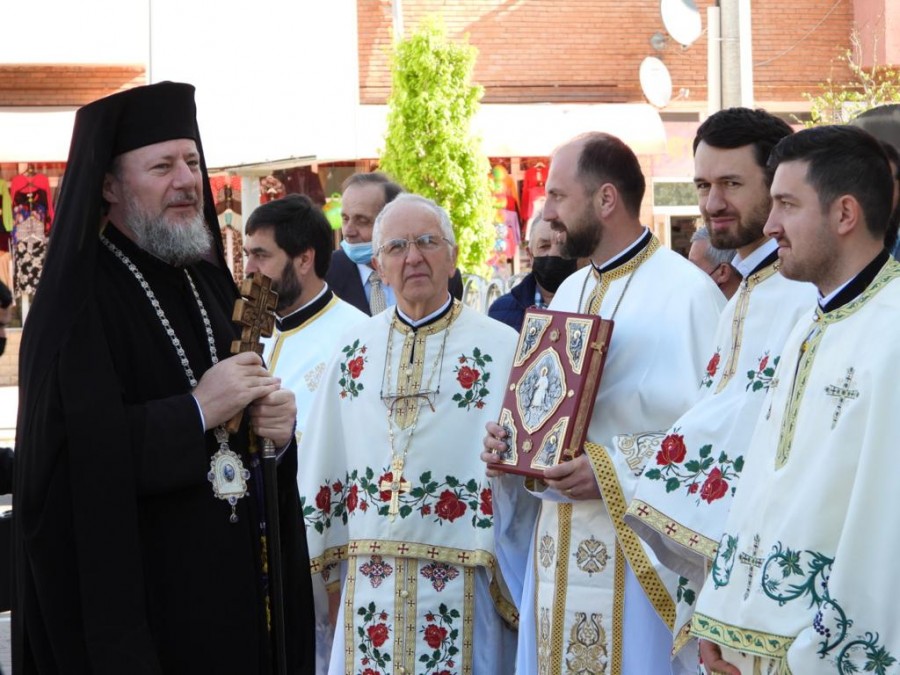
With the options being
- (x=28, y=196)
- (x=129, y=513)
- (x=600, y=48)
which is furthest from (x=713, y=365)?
(x=600, y=48)

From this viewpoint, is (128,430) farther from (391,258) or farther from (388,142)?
(388,142)

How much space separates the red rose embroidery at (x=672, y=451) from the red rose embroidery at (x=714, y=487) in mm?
104

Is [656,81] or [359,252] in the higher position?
[656,81]

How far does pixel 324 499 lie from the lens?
5.37 metres

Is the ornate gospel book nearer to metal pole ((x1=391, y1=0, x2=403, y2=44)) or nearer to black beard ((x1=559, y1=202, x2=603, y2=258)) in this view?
black beard ((x1=559, y1=202, x2=603, y2=258))

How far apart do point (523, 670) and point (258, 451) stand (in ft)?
5.18

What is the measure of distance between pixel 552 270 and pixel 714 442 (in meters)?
2.73

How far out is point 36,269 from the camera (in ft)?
59.9

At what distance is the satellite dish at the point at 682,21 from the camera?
62.0 feet

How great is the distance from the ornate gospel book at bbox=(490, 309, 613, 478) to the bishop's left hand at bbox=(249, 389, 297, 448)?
1.02m

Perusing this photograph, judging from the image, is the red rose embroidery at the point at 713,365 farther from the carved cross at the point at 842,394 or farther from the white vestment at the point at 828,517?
the carved cross at the point at 842,394

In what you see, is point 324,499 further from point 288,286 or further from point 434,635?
point 288,286

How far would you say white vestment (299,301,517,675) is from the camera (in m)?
5.04

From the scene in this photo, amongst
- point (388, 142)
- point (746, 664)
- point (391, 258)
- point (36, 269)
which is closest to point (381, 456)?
point (391, 258)
